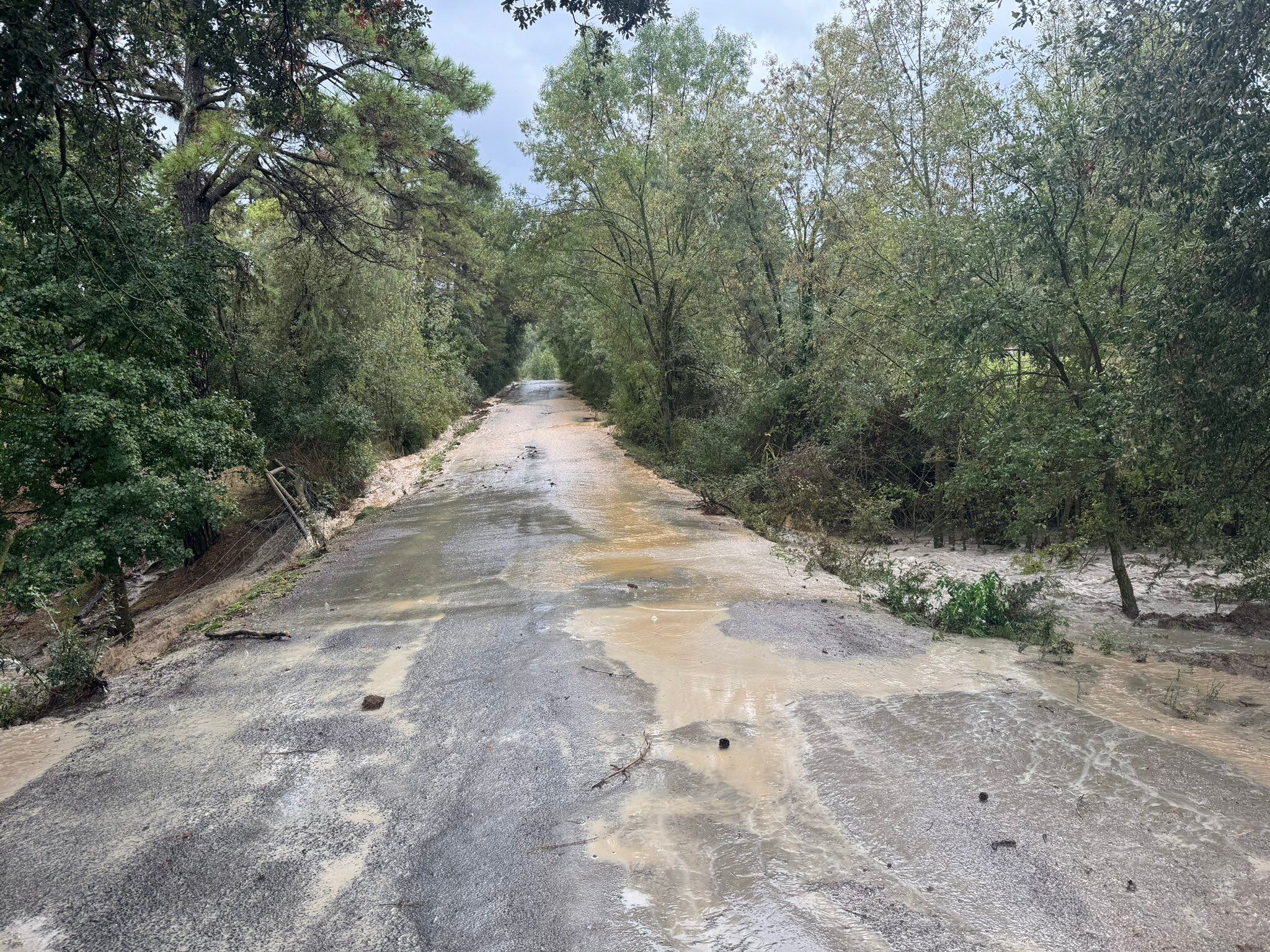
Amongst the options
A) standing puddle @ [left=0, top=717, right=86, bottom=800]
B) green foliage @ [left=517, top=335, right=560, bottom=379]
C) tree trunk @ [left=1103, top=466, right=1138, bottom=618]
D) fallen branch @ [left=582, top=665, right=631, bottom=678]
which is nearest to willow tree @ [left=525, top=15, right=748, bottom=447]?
tree trunk @ [left=1103, top=466, right=1138, bottom=618]

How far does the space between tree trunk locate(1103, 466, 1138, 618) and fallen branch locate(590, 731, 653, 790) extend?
7712 mm

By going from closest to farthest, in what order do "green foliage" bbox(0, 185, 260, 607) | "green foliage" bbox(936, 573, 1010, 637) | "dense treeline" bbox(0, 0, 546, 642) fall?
1. "dense treeline" bbox(0, 0, 546, 642)
2. "green foliage" bbox(0, 185, 260, 607)
3. "green foliage" bbox(936, 573, 1010, 637)

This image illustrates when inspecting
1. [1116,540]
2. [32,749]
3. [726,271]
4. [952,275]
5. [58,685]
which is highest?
[726,271]

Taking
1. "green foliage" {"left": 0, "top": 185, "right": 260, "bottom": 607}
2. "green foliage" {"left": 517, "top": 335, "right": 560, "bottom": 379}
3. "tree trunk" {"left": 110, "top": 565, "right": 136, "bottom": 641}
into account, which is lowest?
"tree trunk" {"left": 110, "top": 565, "right": 136, "bottom": 641}

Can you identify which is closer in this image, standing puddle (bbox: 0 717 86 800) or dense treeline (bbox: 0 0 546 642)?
standing puddle (bbox: 0 717 86 800)

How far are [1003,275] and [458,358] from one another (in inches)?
1069

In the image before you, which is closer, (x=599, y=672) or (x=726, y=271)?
(x=599, y=672)

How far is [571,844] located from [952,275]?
9.79 m

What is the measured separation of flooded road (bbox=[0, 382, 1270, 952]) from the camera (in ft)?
11.4

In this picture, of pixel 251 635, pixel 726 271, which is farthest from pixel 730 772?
pixel 726 271

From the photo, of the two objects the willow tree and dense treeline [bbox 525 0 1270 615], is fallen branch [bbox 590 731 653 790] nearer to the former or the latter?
dense treeline [bbox 525 0 1270 615]

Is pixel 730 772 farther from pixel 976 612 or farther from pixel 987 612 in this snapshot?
pixel 987 612

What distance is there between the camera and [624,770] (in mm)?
4812

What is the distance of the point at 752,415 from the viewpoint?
18891 millimetres
